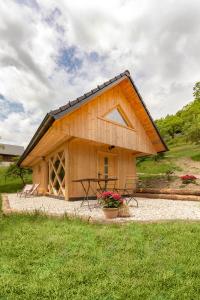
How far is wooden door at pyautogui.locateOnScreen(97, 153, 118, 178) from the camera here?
12344mm

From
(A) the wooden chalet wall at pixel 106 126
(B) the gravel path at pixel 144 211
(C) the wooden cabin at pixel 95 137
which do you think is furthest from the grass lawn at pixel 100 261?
(A) the wooden chalet wall at pixel 106 126

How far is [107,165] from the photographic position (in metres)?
12.9

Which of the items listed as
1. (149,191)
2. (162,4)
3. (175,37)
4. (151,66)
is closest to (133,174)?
(149,191)

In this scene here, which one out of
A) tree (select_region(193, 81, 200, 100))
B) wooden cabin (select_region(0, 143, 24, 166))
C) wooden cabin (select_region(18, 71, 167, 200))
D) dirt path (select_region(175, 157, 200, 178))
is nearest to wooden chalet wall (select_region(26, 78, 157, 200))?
wooden cabin (select_region(18, 71, 167, 200))

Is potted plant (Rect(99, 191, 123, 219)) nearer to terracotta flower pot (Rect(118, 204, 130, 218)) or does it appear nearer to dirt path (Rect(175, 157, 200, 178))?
terracotta flower pot (Rect(118, 204, 130, 218))

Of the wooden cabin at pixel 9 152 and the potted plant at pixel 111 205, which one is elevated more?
the wooden cabin at pixel 9 152

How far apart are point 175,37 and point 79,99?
5.08 metres

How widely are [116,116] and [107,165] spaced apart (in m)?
2.71

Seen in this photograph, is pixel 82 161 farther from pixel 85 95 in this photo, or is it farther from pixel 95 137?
pixel 85 95

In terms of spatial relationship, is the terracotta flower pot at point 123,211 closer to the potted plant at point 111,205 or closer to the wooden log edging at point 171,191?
the potted plant at point 111,205

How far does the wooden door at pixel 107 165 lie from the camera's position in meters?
12.3

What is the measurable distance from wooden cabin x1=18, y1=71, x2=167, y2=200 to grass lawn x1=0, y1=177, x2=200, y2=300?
482 centimetres

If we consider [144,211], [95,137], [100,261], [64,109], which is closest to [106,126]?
[95,137]

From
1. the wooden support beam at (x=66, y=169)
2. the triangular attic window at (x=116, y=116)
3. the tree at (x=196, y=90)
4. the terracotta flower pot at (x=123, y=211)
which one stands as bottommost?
the terracotta flower pot at (x=123, y=211)
